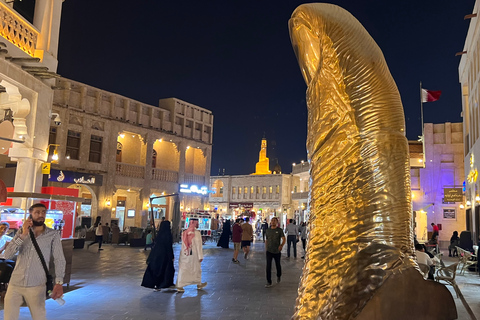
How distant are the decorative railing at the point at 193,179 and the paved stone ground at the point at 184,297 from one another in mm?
17567

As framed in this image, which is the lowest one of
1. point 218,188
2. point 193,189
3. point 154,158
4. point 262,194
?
point 193,189

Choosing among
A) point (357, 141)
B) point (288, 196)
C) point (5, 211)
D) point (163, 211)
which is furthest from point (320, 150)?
point (288, 196)

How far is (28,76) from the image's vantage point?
979 cm

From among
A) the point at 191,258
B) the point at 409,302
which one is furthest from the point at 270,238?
the point at 409,302

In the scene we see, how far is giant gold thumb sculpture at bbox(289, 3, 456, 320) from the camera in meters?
1.74

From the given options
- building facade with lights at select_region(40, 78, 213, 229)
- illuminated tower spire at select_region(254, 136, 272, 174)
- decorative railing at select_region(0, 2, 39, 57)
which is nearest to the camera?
decorative railing at select_region(0, 2, 39, 57)

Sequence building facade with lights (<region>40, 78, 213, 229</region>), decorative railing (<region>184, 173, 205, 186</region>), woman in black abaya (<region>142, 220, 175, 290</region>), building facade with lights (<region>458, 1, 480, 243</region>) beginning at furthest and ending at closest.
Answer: decorative railing (<region>184, 173, 205, 186</region>) → building facade with lights (<region>40, 78, 213, 229</region>) → building facade with lights (<region>458, 1, 480, 243</region>) → woman in black abaya (<region>142, 220, 175, 290</region>)

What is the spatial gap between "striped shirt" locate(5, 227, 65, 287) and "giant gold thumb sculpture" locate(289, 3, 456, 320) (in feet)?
8.99

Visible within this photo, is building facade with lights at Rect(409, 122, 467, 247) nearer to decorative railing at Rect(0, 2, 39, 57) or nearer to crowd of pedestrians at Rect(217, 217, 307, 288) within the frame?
crowd of pedestrians at Rect(217, 217, 307, 288)

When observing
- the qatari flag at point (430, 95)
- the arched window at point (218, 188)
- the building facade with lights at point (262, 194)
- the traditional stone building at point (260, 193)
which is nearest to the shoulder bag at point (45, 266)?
the qatari flag at point (430, 95)

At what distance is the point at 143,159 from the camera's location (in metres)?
25.3

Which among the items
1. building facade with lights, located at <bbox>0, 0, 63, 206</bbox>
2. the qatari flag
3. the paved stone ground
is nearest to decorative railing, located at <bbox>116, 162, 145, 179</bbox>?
building facade with lights, located at <bbox>0, 0, 63, 206</bbox>

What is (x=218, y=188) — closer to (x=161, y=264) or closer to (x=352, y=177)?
(x=161, y=264)

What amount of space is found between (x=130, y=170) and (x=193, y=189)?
18.0ft
